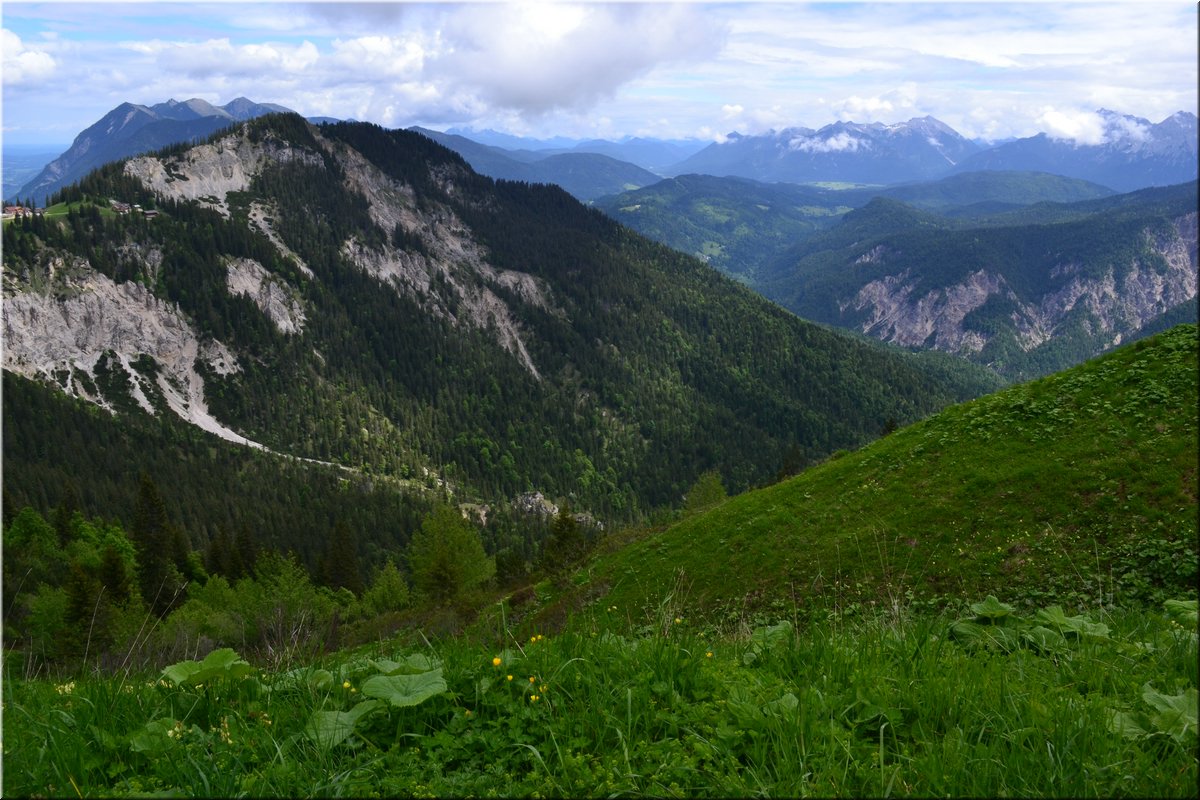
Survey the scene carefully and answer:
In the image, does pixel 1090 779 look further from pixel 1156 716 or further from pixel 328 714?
pixel 328 714

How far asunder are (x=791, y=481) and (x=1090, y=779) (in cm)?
3490

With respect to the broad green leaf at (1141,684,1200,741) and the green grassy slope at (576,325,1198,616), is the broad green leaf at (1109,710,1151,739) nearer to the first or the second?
the broad green leaf at (1141,684,1200,741)

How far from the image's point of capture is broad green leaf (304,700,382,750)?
14.9 feet

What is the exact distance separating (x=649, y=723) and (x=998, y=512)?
23.0 metres

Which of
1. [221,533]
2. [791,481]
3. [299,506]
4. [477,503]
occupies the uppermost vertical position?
[791,481]

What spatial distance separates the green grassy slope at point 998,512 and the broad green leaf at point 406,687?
10184mm

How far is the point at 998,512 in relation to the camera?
22.9 m

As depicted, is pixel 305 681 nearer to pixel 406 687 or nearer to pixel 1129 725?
pixel 406 687

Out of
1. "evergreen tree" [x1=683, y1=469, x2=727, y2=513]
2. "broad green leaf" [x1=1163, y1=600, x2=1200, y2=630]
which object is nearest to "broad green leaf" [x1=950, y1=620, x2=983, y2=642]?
"broad green leaf" [x1=1163, y1=600, x2=1200, y2=630]

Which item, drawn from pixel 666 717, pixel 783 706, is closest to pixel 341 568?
pixel 666 717

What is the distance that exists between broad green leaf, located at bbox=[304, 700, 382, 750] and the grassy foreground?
0.02m

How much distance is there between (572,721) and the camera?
466 centimetres

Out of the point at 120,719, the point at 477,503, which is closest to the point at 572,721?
the point at 120,719

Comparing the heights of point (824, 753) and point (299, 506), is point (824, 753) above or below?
above
